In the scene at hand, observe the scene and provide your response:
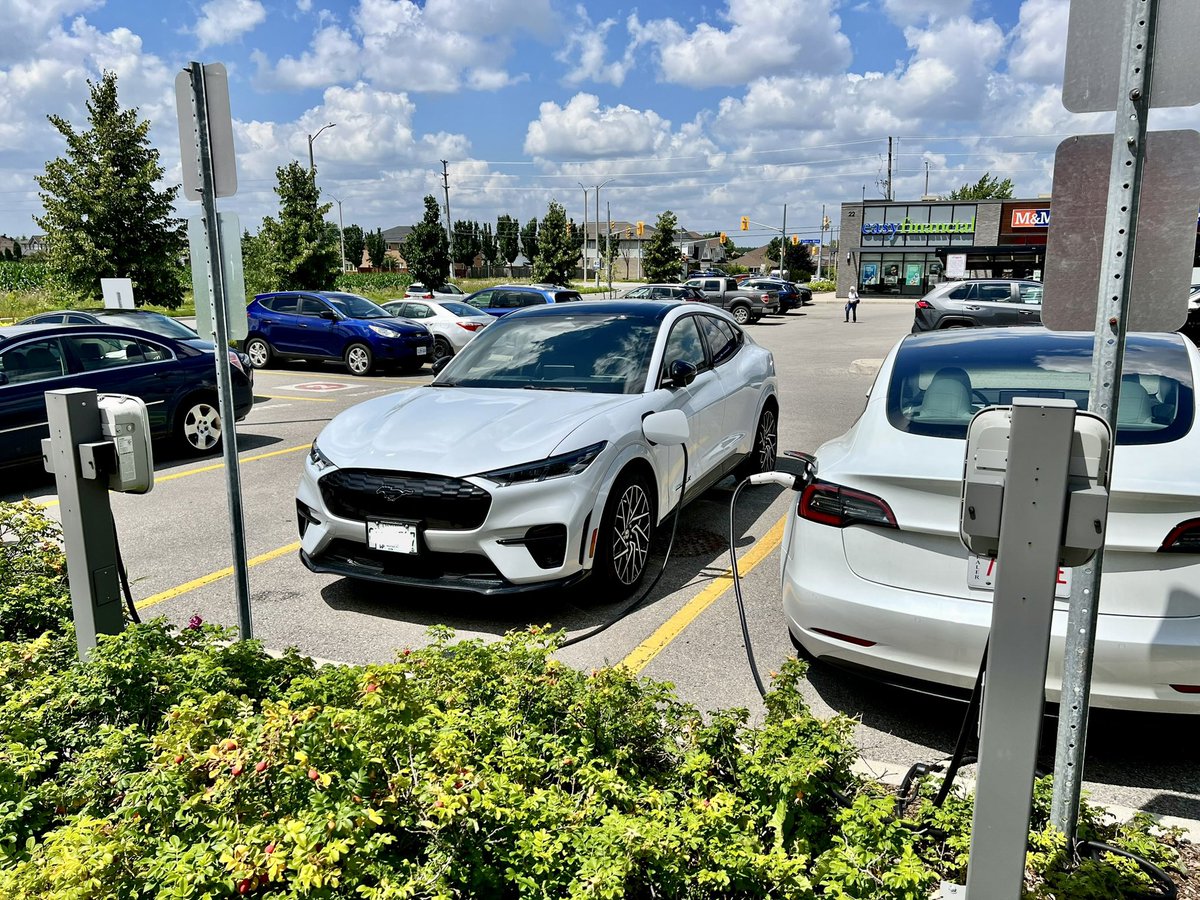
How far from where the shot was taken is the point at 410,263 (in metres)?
64.9

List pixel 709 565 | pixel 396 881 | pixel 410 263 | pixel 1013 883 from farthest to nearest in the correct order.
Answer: pixel 410 263
pixel 709 565
pixel 396 881
pixel 1013 883

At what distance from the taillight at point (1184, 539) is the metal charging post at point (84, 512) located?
11.8ft

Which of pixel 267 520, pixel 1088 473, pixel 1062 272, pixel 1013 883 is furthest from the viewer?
pixel 267 520

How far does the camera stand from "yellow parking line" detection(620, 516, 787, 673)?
4.38 meters

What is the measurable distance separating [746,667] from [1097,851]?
195 cm

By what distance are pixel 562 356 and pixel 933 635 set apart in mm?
3316

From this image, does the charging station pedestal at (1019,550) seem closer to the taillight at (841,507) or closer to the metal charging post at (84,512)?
the taillight at (841,507)

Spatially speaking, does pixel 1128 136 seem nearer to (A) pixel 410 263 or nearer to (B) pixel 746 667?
(B) pixel 746 667

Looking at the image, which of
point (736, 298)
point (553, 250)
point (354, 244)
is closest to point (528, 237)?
point (354, 244)

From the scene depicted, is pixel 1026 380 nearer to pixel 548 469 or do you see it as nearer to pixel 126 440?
pixel 548 469

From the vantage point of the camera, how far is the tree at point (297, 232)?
34875 millimetres

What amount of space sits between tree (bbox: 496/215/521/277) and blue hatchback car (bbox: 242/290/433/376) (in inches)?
3723

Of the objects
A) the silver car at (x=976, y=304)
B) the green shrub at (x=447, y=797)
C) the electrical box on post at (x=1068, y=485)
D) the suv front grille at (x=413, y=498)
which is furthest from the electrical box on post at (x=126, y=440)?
the silver car at (x=976, y=304)

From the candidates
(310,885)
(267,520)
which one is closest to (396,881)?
(310,885)
